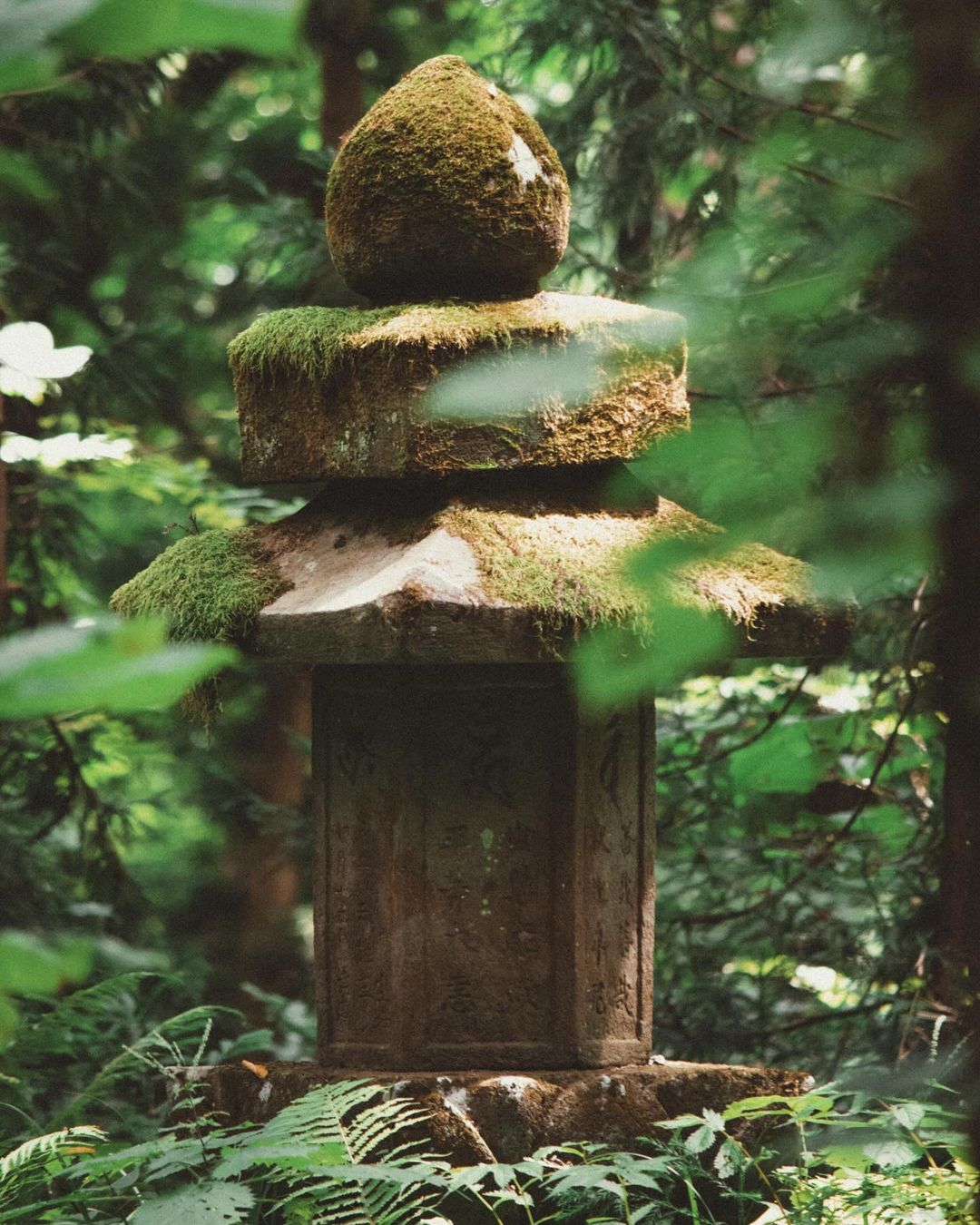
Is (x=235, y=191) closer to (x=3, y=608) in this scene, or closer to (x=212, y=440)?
(x=212, y=440)

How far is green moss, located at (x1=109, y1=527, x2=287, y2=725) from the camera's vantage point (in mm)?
3203

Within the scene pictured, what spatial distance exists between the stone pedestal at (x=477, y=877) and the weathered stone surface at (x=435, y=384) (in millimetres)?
531

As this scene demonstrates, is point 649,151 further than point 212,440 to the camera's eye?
No

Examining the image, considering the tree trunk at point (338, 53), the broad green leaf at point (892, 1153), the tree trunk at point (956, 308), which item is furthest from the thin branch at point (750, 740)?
the tree trunk at point (338, 53)

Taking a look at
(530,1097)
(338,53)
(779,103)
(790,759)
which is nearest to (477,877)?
(530,1097)

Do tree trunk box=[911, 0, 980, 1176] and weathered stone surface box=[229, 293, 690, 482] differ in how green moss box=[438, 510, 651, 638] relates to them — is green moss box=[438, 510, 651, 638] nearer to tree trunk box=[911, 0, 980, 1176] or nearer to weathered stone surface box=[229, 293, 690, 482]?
weathered stone surface box=[229, 293, 690, 482]

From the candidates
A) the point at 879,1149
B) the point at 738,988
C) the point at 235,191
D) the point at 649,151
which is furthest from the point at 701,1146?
the point at 235,191

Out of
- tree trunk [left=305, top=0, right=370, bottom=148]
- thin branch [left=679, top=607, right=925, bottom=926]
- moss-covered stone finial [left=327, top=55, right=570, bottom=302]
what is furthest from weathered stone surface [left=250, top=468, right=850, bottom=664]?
tree trunk [left=305, top=0, right=370, bottom=148]

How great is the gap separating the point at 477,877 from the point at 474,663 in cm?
52

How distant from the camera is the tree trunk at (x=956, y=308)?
76 cm

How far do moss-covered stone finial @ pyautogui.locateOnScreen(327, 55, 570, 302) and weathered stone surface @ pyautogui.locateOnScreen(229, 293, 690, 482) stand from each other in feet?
0.44

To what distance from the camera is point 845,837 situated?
204 inches

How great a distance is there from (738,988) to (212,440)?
4.72 m

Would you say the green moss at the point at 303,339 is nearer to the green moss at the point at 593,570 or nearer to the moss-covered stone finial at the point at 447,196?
the moss-covered stone finial at the point at 447,196
